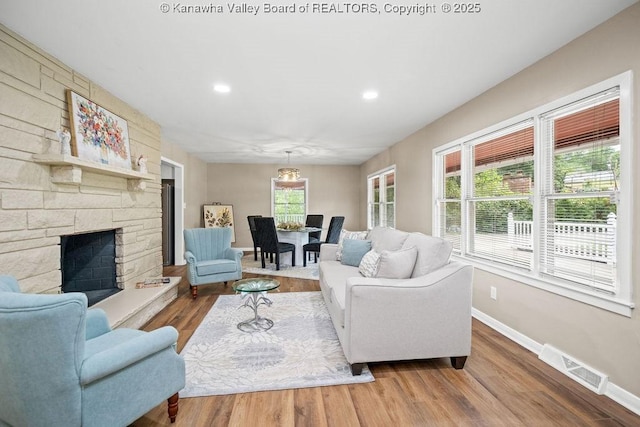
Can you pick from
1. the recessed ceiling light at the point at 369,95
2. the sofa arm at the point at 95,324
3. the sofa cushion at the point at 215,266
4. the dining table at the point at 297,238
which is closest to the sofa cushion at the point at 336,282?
the sofa cushion at the point at 215,266

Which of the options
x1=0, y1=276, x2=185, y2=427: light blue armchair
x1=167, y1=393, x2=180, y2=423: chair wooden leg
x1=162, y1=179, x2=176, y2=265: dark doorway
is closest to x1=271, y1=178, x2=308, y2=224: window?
x1=162, y1=179, x2=176, y2=265: dark doorway

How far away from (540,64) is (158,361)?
11.6 ft

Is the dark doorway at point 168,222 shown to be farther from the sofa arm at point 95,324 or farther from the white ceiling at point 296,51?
the sofa arm at point 95,324

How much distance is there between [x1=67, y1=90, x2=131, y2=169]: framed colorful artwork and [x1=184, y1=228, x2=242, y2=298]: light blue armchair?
133 centimetres

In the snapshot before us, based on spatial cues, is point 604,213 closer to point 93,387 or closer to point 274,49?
point 274,49

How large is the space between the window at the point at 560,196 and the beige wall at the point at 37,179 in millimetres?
4058

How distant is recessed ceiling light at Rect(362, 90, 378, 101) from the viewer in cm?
312

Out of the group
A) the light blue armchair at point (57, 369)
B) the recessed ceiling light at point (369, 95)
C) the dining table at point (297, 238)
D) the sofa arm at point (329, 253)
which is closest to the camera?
the light blue armchair at point (57, 369)

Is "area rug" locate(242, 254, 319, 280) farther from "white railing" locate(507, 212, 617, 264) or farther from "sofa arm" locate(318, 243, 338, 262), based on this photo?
"white railing" locate(507, 212, 617, 264)

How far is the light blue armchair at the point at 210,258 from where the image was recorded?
3.91 m

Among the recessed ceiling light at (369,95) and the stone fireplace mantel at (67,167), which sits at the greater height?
the recessed ceiling light at (369,95)

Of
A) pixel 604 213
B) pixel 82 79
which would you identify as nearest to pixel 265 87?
pixel 82 79

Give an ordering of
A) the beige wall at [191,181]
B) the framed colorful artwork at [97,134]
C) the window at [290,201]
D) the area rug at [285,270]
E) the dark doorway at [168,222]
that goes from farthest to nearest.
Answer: the window at [290,201] < the dark doorway at [168,222] < the beige wall at [191,181] < the area rug at [285,270] < the framed colorful artwork at [97,134]

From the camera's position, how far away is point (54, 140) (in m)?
2.40
